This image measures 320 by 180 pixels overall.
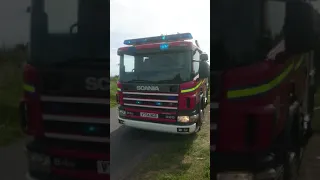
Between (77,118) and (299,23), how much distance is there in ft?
4.42

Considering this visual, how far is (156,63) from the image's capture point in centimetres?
277

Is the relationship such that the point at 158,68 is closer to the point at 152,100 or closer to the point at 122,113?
the point at 152,100

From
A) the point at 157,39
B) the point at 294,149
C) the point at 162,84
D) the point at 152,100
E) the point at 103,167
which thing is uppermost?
the point at 157,39

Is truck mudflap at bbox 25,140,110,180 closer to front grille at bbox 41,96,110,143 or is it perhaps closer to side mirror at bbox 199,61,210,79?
front grille at bbox 41,96,110,143

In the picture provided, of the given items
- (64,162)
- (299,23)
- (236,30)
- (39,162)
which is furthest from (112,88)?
(299,23)

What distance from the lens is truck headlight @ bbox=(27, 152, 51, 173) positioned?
76.4 inches

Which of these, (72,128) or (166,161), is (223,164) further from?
(72,128)

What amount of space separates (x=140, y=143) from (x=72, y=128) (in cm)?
48

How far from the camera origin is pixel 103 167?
189cm

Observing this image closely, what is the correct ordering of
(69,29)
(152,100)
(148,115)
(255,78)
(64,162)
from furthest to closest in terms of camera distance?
(152,100)
(148,115)
(64,162)
(69,29)
(255,78)

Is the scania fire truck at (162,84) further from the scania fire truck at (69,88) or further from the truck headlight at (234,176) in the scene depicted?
the truck headlight at (234,176)

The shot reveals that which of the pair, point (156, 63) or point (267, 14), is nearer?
point (267, 14)

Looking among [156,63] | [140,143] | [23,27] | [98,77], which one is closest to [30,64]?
[23,27]

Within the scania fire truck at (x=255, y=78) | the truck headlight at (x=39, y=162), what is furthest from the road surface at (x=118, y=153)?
the scania fire truck at (x=255, y=78)
